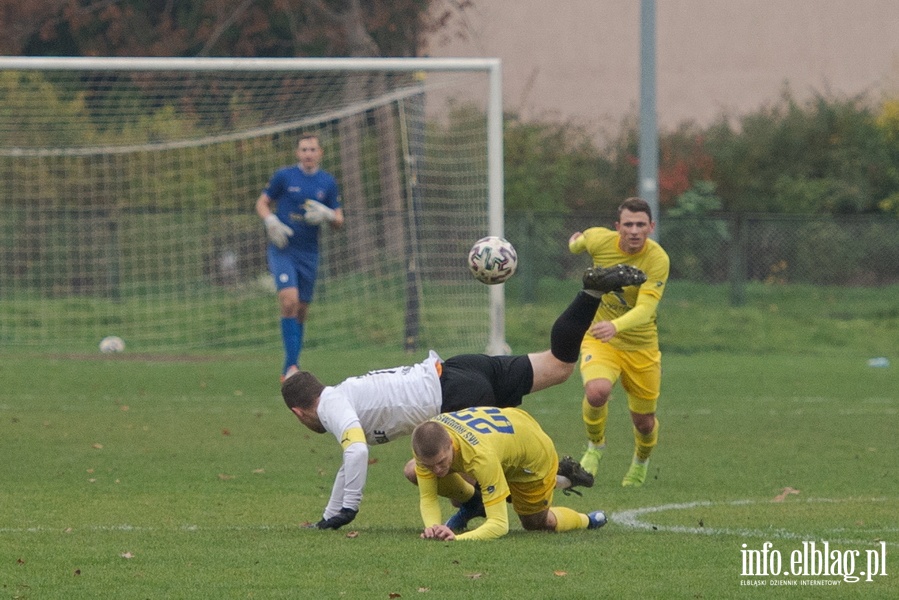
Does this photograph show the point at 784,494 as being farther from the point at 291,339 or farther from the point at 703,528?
the point at 291,339

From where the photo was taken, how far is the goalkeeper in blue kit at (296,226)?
1500 cm

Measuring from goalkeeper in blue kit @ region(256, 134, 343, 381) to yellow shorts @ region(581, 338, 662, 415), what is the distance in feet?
17.5

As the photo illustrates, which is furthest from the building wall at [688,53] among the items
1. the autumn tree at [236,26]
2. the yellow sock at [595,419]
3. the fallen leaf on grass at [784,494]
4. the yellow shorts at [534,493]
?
the yellow shorts at [534,493]

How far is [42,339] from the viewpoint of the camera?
20.5 meters

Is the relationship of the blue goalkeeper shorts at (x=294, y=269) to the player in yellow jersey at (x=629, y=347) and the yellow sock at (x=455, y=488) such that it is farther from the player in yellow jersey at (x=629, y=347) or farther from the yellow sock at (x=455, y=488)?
the yellow sock at (x=455, y=488)

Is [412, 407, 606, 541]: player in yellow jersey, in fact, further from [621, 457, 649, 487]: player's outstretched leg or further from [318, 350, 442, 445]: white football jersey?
[621, 457, 649, 487]: player's outstretched leg

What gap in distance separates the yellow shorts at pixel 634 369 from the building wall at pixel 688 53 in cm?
2177

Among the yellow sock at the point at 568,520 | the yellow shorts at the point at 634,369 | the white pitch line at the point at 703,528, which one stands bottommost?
the white pitch line at the point at 703,528

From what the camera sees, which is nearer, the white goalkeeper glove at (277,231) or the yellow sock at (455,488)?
the yellow sock at (455,488)

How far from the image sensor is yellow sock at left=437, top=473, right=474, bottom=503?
7.57 metres

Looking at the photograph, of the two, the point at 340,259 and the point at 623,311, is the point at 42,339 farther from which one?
the point at 623,311

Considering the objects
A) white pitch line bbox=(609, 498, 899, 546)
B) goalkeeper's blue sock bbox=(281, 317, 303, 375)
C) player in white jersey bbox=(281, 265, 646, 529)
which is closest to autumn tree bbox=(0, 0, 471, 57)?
goalkeeper's blue sock bbox=(281, 317, 303, 375)

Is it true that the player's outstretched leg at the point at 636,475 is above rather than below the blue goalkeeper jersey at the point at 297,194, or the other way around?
below

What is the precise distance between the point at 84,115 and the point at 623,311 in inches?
447
